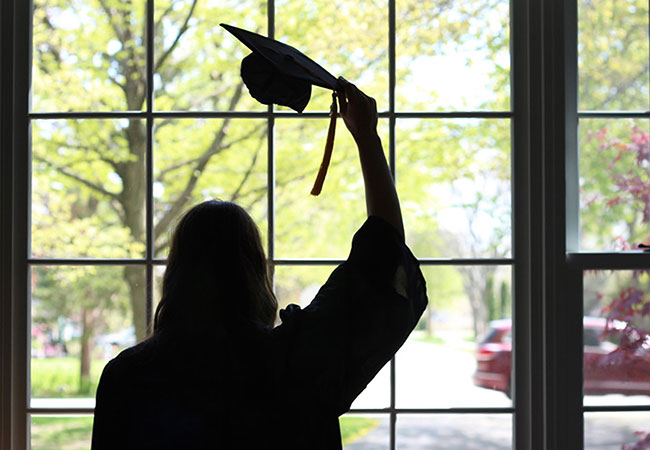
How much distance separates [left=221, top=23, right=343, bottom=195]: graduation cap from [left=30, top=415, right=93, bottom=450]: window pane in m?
1.08

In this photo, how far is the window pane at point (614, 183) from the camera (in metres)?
2.00

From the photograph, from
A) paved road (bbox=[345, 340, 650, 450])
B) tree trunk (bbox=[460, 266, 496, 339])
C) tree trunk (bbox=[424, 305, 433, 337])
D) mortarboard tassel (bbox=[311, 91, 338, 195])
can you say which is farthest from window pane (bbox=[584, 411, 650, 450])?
mortarboard tassel (bbox=[311, 91, 338, 195])

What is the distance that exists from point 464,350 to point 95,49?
4.40 feet

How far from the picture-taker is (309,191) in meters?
2.15

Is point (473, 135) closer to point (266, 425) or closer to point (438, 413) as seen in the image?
point (438, 413)

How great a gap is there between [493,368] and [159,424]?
113cm

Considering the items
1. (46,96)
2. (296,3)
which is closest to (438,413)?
(296,3)

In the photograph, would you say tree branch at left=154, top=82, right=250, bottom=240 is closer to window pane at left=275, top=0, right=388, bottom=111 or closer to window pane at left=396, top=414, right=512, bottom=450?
window pane at left=275, top=0, right=388, bottom=111

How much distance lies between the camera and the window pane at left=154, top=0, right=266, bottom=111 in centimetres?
202

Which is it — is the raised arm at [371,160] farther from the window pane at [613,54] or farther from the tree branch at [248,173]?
the window pane at [613,54]

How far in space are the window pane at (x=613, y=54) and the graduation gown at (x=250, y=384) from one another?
112cm

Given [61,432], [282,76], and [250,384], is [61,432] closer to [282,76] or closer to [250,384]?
[250,384]

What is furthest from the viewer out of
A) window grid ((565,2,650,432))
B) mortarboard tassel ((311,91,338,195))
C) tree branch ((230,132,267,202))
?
tree branch ((230,132,267,202))

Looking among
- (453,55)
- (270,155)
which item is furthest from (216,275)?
(453,55)
